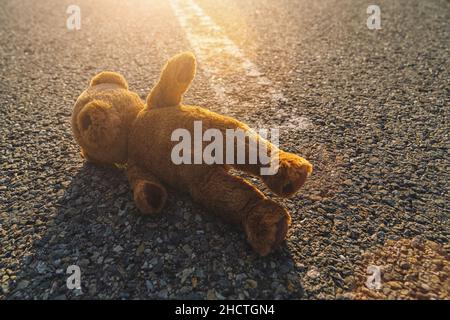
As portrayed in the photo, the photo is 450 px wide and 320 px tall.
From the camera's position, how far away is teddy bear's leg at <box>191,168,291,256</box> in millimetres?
1730

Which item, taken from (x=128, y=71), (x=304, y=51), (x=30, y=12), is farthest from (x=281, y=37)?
(x=30, y=12)

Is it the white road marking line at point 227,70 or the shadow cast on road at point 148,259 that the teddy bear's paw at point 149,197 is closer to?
the shadow cast on road at point 148,259

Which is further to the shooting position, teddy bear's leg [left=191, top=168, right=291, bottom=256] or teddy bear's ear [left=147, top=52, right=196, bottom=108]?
teddy bear's ear [left=147, top=52, right=196, bottom=108]

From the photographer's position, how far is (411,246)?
1842 millimetres

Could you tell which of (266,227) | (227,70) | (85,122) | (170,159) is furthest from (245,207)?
(227,70)

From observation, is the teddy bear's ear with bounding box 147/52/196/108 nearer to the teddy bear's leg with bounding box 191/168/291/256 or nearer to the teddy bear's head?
the teddy bear's head

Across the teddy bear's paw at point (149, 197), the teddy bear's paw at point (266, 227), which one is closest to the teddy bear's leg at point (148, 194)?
the teddy bear's paw at point (149, 197)

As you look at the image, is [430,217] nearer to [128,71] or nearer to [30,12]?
[128,71]

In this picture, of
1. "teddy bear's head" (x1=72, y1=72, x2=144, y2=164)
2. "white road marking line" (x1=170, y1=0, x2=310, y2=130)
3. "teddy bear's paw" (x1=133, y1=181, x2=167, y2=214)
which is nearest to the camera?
"teddy bear's paw" (x1=133, y1=181, x2=167, y2=214)

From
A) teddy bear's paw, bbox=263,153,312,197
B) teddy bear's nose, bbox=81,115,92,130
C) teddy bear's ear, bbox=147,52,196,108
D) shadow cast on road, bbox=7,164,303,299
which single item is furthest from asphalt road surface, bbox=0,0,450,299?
teddy bear's ear, bbox=147,52,196,108

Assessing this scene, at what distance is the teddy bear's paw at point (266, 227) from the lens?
1722 mm

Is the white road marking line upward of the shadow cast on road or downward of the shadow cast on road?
upward

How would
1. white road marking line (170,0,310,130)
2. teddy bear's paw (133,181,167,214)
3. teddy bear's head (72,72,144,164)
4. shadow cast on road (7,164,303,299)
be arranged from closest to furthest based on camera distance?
shadow cast on road (7,164,303,299), teddy bear's paw (133,181,167,214), teddy bear's head (72,72,144,164), white road marking line (170,0,310,130)

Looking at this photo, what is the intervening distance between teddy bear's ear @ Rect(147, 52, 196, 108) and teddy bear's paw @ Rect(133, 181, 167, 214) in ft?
1.75
